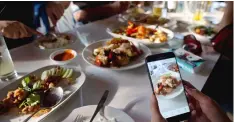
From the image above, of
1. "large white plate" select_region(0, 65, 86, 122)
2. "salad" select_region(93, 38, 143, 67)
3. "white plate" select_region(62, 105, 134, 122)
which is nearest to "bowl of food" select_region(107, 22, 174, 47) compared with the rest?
"salad" select_region(93, 38, 143, 67)

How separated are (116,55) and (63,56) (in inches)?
9.3

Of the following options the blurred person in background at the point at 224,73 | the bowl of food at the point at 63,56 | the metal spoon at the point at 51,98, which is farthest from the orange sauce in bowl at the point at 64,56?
the blurred person in background at the point at 224,73

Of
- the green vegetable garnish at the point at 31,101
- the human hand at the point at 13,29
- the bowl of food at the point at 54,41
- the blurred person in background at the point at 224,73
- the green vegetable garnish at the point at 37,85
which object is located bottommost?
the blurred person in background at the point at 224,73

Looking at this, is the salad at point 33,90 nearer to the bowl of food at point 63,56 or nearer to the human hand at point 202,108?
the bowl of food at point 63,56

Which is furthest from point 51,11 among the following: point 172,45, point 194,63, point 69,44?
point 194,63

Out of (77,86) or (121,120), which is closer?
(121,120)

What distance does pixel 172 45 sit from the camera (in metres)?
0.98

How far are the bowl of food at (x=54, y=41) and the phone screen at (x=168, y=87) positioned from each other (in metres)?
0.55

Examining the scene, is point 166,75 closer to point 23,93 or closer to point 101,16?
point 23,93

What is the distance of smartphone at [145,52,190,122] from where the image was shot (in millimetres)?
529

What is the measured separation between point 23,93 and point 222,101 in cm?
88

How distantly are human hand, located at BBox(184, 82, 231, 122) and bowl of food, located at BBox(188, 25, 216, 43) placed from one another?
53 cm

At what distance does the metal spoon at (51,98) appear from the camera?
0.57 metres

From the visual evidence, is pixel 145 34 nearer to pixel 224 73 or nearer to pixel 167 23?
pixel 167 23
